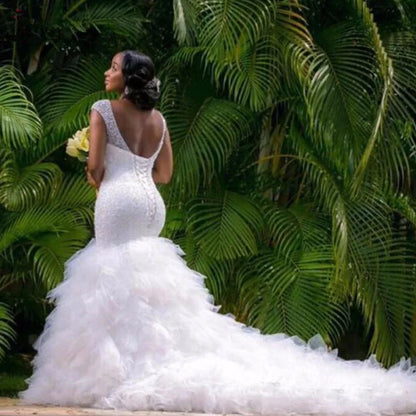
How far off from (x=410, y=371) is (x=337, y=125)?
104 inches

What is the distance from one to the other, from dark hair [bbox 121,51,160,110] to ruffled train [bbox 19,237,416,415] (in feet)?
2.68

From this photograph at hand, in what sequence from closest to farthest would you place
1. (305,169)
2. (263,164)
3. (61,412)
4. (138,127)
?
(61,412) < (138,127) < (305,169) < (263,164)

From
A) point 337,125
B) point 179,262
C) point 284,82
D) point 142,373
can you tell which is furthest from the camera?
point 284,82

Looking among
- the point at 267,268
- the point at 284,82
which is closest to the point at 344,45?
the point at 284,82

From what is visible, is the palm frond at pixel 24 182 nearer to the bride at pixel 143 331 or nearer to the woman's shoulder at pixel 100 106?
Result: the bride at pixel 143 331

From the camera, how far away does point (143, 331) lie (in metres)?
7.11

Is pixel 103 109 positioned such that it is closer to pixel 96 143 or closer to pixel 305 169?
pixel 96 143

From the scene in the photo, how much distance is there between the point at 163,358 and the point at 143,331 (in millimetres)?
191

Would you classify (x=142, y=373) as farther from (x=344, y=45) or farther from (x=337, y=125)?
(x=344, y=45)

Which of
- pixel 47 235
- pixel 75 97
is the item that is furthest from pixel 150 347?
pixel 75 97

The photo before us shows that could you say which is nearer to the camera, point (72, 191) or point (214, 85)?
point (72, 191)

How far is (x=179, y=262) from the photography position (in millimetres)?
7516

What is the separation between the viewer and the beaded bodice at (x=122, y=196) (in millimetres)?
7270

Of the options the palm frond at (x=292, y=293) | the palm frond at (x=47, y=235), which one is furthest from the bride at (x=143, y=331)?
the palm frond at (x=292, y=293)
